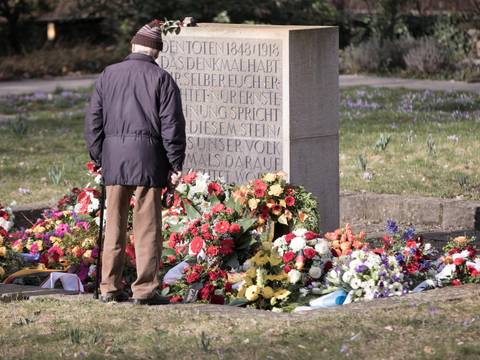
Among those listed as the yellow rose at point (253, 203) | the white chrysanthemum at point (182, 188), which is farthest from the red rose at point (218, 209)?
the white chrysanthemum at point (182, 188)

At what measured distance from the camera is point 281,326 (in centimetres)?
676

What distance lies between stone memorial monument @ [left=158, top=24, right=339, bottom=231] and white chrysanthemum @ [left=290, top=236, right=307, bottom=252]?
1.43 metres

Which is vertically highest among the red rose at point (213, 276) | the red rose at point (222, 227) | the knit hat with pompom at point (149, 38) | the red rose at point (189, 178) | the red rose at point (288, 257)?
the knit hat with pompom at point (149, 38)

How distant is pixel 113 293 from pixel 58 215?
2.06 metres

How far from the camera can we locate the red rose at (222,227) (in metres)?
8.32

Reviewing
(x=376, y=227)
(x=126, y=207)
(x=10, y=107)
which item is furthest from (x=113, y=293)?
(x=10, y=107)

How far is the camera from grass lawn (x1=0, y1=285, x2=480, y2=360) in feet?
20.8

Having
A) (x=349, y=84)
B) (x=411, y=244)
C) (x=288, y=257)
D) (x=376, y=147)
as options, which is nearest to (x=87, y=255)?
(x=288, y=257)

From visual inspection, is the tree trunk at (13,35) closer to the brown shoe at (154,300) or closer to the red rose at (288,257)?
the red rose at (288,257)

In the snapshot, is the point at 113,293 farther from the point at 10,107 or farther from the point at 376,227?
the point at 10,107

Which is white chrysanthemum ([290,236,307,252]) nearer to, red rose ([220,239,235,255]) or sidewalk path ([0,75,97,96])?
red rose ([220,239,235,255])

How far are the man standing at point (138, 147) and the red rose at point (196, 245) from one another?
702mm

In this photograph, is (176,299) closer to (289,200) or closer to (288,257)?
(288,257)

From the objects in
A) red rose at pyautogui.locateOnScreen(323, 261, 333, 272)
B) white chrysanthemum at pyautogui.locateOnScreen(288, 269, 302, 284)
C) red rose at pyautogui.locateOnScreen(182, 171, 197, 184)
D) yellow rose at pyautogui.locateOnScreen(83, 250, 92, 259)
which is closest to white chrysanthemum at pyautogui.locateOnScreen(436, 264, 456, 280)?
red rose at pyautogui.locateOnScreen(323, 261, 333, 272)
